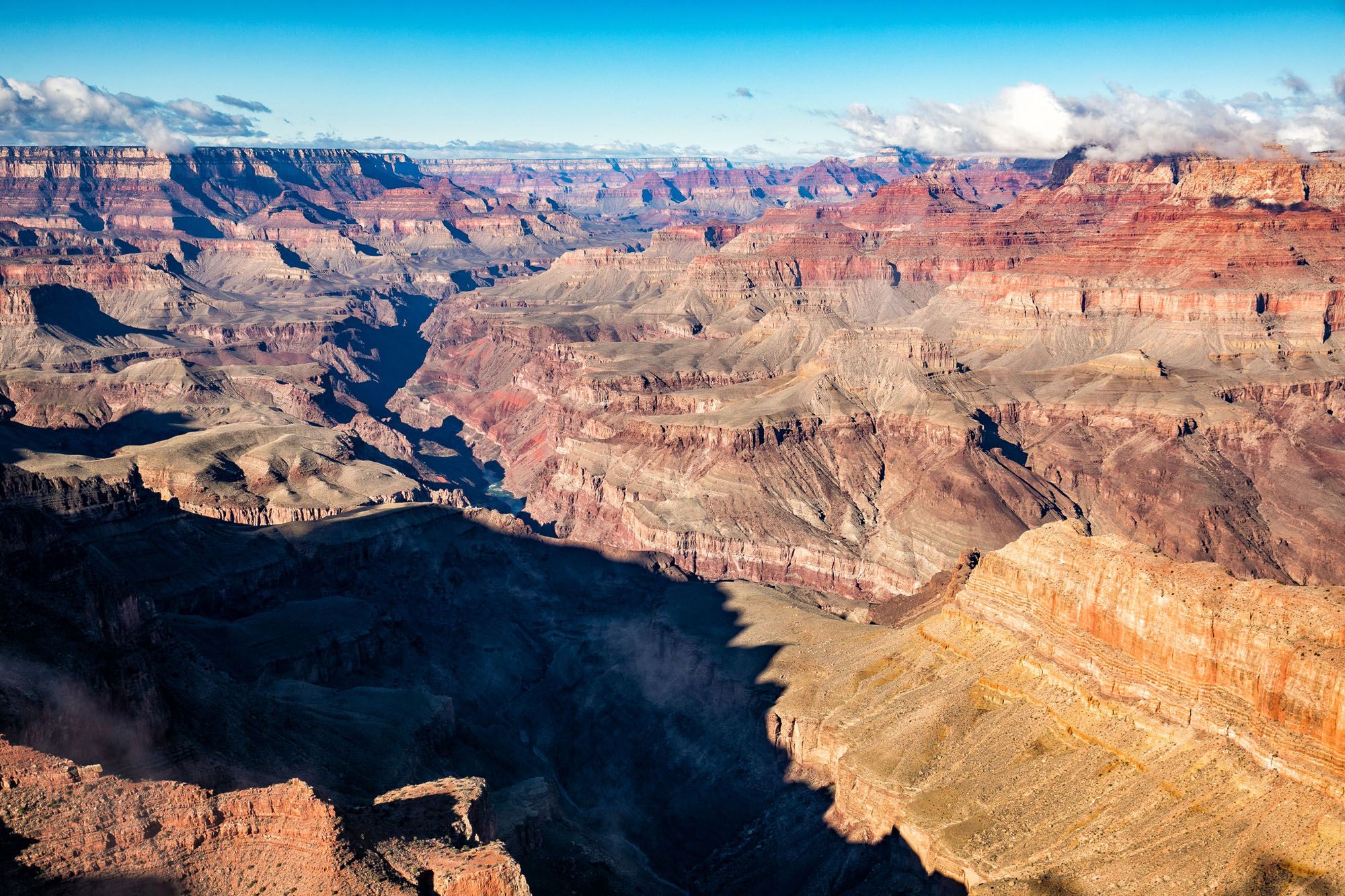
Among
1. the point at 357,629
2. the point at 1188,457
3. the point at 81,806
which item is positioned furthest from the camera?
the point at 1188,457

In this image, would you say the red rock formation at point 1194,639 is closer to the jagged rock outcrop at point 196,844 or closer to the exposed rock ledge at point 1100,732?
the exposed rock ledge at point 1100,732

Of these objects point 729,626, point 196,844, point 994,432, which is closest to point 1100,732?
point 729,626

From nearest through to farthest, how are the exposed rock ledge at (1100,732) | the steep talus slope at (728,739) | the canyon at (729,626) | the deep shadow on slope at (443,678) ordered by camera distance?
the steep talus slope at (728,739), the canyon at (729,626), the exposed rock ledge at (1100,732), the deep shadow on slope at (443,678)

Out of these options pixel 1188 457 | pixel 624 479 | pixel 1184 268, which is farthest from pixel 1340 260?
pixel 624 479

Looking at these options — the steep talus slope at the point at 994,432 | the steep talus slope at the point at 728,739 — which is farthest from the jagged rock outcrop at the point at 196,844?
the steep talus slope at the point at 994,432

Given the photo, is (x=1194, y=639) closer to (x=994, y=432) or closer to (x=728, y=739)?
(x=728, y=739)

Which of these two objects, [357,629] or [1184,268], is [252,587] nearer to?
[357,629]

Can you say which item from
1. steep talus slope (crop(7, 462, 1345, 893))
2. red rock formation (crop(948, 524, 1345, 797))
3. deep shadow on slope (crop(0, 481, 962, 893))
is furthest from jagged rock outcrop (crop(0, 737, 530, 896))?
red rock formation (crop(948, 524, 1345, 797))
